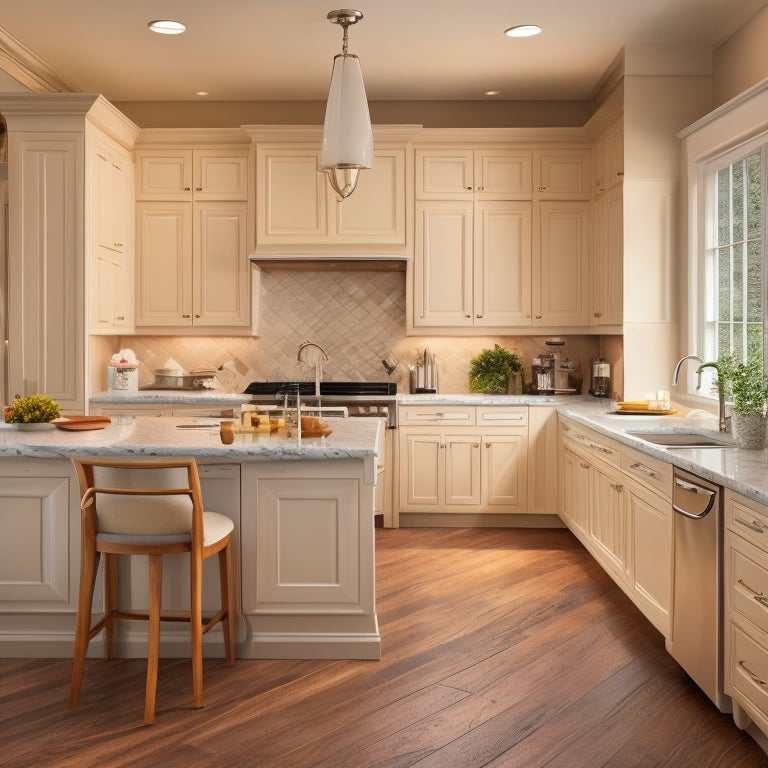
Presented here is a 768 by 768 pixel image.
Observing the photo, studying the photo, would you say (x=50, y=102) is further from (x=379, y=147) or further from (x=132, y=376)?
(x=379, y=147)

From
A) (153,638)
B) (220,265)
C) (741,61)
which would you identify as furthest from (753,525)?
(220,265)

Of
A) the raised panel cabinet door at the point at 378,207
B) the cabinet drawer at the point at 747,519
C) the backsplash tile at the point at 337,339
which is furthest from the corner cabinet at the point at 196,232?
the cabinet drawer at the point at 747,519

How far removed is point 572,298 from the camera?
5820mm

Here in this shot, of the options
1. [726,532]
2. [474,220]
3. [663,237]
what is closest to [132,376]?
[474,220]

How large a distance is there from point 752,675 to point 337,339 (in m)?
4.16

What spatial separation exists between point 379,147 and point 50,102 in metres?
2.12

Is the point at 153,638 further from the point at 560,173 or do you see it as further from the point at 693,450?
the point at 560,173

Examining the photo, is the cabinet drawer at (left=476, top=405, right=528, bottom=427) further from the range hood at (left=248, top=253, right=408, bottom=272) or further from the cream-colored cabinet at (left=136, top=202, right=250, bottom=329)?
the cream-colored cabinet at (left=136, top=202, right=250, bottom=329)

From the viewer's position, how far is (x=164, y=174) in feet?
19.3

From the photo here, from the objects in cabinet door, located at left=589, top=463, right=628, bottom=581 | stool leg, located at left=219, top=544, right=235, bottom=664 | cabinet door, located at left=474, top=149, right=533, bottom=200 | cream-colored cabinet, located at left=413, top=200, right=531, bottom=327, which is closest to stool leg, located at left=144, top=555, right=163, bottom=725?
stool leg, located at left=219, top=544, right=235, bottom=664

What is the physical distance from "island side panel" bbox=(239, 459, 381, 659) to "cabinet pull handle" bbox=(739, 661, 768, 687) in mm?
1354

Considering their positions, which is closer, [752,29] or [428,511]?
[752,29]

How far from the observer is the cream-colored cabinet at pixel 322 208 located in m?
5.73

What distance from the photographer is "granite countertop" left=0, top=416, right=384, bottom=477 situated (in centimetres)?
314
